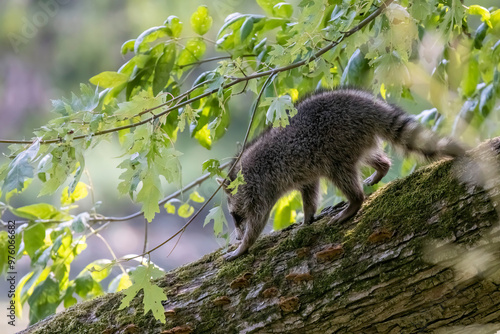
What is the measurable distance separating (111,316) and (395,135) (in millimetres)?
1732

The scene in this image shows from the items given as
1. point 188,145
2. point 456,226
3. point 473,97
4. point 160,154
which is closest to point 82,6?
point 188,145

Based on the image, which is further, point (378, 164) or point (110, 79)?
point (378, 164)

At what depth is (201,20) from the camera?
3.10 m

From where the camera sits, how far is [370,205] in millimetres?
2662

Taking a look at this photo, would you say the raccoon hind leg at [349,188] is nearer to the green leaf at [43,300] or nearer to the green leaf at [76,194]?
the green leaf at [76,194]

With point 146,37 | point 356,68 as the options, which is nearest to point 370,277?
point 356,68

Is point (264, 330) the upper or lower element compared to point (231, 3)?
lower

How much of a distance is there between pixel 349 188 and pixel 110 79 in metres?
1.44

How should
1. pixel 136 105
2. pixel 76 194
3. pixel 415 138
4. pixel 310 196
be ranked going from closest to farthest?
pixel 136 105 → pixel 415 138 → pixel 310 196 → pixel 76 194

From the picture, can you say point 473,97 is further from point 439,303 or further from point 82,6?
point 82,6

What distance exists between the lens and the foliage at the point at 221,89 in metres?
1.97

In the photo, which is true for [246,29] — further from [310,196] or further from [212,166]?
[310,196]

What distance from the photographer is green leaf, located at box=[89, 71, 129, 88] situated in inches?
117

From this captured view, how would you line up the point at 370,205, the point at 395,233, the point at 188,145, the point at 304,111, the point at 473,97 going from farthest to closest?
the point at 188,145
the point at 473,97
the point at 304,111
the point at 370,205
the point at 395,233
